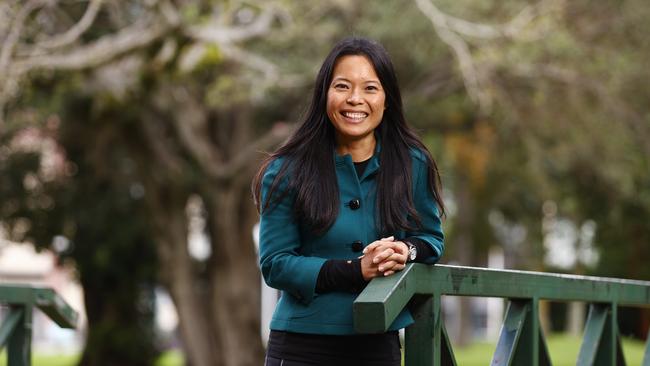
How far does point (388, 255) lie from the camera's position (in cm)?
291

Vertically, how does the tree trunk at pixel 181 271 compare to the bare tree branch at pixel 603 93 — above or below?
below

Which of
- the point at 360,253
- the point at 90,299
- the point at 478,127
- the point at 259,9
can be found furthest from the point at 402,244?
the point at 90,299

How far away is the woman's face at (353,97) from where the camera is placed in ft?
10.5

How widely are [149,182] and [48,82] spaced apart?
4.94 m

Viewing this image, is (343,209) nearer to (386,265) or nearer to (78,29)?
(386,265)

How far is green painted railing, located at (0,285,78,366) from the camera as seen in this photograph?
434 centimetres

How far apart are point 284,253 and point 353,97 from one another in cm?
44

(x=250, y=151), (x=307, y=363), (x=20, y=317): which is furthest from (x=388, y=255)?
(x=250, y=151)

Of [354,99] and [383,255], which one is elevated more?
[354,99]

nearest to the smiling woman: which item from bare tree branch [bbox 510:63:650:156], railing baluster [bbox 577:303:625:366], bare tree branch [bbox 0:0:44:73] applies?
railing baluster [bbox 577:303:625:366]

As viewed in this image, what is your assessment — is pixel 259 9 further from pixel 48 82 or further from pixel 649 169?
pixel 649 169

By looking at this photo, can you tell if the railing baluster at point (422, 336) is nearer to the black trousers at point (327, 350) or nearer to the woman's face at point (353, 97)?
the black trousers at point (327, 350)

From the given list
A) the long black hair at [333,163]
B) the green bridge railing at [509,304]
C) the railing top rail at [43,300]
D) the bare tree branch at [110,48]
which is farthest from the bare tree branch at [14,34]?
the long black hair at [333,163]

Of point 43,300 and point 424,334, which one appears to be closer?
point 424,334
